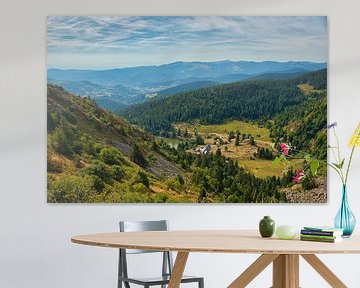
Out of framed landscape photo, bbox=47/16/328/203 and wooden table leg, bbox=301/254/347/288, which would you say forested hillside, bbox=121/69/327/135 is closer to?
framed landscape photo, bbox=47/16/328/203

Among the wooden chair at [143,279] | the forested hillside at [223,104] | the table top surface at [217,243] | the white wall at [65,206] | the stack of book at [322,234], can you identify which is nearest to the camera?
the table top surface at [217,243]

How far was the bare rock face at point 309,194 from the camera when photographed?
659 centimetres

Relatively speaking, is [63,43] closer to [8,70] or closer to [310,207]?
[8,70]

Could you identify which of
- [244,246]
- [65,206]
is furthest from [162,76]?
[244,246]

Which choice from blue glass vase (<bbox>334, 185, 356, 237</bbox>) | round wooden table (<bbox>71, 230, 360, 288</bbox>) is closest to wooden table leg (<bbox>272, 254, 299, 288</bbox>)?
round wooden table (<bbox>71, 230, 360, 288</bbox>)

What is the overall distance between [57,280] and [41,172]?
2.74 feet

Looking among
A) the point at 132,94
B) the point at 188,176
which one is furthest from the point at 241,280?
the point at 132,94

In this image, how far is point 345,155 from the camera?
259 inches

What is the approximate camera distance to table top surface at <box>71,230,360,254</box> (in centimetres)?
394

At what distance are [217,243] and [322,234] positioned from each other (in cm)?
56

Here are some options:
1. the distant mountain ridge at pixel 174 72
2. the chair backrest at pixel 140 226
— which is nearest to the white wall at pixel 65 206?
the distant mountain ridge at pixel 174 72

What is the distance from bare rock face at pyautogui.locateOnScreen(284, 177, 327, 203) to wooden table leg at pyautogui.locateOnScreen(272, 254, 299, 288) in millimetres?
2036

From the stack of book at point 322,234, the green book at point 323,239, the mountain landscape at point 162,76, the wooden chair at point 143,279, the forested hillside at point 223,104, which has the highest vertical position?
the mountain landscape at point 162,76

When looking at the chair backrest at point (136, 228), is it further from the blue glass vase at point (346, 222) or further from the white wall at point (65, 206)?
the blue glass vase at point (346, 222)
